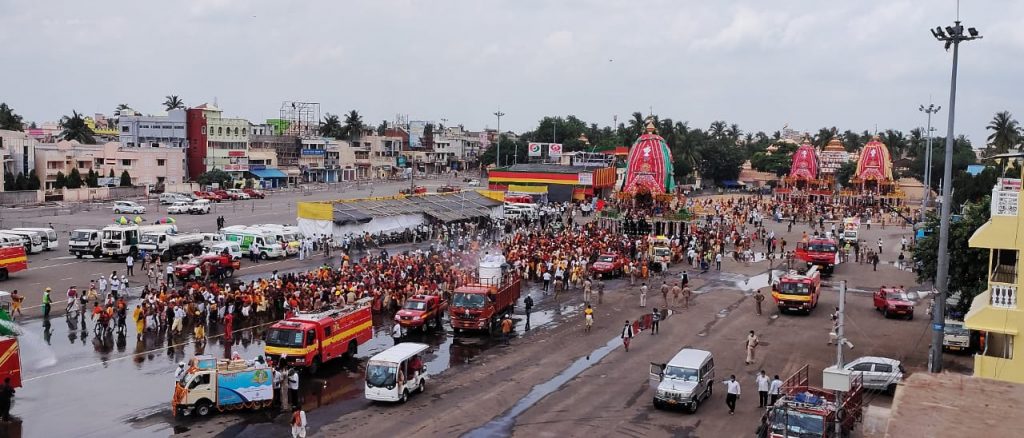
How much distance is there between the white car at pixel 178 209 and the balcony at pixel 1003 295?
65830 millimetres

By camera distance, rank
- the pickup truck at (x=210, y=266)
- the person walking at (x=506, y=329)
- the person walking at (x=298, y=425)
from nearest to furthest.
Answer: the person walking at (x=298, y=425), the person walking at (x=506, y=329), the pickup truck at (x=210, y=266)

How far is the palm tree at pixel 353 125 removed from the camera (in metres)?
149

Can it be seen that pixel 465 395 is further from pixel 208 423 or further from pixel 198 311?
pixel 198 311

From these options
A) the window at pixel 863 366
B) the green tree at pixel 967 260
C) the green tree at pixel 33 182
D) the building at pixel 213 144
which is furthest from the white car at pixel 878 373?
the building at pixel 213 144

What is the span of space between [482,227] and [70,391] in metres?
44.6

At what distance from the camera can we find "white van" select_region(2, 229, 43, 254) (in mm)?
47466

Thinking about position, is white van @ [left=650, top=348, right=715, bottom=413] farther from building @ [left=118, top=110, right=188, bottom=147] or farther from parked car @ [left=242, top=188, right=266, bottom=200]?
building @ [left=118, top=110, right=188, bottom=147]

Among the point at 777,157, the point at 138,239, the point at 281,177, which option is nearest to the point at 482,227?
the point at 138,239

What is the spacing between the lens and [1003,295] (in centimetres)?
1998

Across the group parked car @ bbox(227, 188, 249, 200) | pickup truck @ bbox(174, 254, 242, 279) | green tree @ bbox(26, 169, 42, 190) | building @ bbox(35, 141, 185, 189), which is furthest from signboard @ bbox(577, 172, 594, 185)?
green tree @ bbox(26, 169, 42, 190)

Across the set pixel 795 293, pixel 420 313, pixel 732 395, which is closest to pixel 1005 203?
pixel 732 395

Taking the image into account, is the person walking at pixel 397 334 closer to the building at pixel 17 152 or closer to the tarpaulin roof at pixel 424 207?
the tarpaulin roof at pixel 424 207

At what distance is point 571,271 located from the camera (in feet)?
141

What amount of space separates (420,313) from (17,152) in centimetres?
7483
